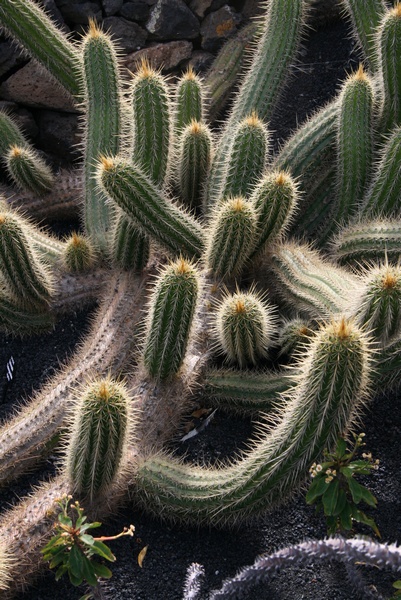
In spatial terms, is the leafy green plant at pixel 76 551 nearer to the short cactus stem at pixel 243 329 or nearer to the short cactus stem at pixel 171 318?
the short cactus stem at pixel 171 318

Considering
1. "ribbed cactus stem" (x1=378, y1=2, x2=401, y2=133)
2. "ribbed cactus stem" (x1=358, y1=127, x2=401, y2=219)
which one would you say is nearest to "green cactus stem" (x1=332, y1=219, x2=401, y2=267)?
"ribbed cactus stem" (x1=358, y1=127, x2=401, y2=219)

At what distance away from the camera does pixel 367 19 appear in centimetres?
442

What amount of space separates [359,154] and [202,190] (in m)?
0.90

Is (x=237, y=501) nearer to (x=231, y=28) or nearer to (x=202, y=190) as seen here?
(x=202, y=190)

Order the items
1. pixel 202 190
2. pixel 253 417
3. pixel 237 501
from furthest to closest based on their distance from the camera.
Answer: pixel 202 190 < pixel 253 417 < pixel 237 501

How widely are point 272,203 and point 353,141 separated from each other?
721 mm

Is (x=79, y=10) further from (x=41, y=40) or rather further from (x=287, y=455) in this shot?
(x=287, y=455)

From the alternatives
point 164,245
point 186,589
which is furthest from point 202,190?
point 186,589

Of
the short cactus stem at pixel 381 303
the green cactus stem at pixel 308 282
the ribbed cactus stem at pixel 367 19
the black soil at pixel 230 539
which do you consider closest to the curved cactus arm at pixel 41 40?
the ribbed cactus stem at pixel 367 19

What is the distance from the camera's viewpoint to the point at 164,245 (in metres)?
3.69

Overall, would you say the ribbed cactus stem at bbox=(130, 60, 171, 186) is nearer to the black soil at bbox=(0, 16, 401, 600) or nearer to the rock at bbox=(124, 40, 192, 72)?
the black soil at bbox=(0, 16, 401, 600)

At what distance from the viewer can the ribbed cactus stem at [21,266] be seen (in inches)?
135

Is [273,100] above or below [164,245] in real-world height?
above

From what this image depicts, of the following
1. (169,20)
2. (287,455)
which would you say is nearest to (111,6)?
(169,20)
